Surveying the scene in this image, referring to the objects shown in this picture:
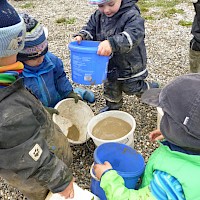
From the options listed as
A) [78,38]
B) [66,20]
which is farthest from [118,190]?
[66,20]

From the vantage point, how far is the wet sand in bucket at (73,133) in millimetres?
2611

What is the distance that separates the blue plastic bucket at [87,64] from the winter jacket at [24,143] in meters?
0.78

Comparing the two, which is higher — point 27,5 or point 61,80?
point 61,80

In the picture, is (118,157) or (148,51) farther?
(148,51)

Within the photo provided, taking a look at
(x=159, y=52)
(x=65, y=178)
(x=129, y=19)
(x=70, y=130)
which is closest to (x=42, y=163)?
(x=65, y=178)

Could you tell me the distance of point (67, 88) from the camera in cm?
263

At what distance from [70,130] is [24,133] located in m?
1.27

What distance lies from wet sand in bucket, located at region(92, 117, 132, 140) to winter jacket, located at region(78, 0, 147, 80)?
455 mm

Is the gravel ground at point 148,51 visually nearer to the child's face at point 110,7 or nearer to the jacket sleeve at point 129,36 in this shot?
the jacket sleeve at point 129,36

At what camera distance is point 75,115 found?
106 inches

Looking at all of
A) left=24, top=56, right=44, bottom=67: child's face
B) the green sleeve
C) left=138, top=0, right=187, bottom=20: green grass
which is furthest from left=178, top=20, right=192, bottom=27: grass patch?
the green sleeve

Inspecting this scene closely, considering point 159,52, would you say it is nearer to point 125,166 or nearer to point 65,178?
point 125,166

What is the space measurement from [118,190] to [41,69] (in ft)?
3.85

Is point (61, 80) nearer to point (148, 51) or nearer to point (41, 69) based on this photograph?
point (41, 69)
